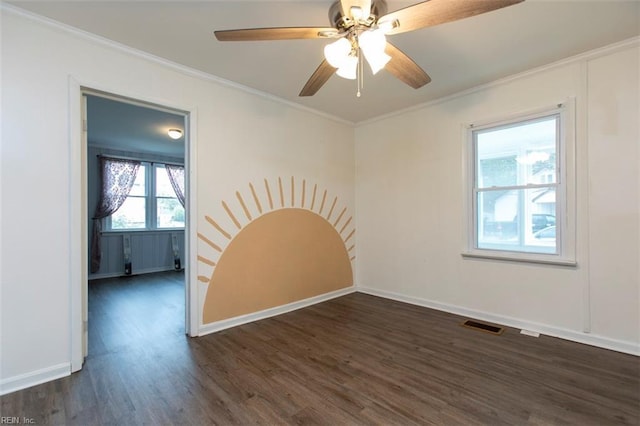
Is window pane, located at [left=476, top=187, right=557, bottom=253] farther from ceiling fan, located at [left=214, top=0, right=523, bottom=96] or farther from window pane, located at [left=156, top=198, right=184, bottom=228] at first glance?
window pane, located at [left=156, top=198, right=184, bottom=228]

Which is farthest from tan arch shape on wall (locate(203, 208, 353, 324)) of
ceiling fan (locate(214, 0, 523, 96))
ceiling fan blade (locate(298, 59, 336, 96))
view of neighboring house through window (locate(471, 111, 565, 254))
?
ceiling fan (locate(214, 0, 523, 96))

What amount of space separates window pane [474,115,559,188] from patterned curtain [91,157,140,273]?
6.40 metres

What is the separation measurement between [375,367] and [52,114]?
3.18 metres

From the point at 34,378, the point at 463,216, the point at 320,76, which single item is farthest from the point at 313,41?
the point at 34,378

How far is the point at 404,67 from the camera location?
209 centimetres

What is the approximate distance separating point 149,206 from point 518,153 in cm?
679

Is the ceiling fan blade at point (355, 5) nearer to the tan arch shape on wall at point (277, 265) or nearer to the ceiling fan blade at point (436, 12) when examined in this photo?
the ceiling fan blade at point (436, 12)

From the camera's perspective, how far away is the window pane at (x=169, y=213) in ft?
21.7

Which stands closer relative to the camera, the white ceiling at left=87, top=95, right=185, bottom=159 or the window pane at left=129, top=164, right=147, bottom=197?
the white ceiling at left=87, top=95, right=185, bottom=159

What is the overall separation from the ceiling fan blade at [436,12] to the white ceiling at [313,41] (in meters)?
0.47

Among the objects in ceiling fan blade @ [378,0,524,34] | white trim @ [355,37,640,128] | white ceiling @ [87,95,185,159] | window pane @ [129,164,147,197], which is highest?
white trim @ [355,37,640,128]

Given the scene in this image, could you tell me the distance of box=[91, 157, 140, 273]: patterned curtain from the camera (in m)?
5.64

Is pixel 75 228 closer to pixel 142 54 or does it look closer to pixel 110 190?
pixel 142 54

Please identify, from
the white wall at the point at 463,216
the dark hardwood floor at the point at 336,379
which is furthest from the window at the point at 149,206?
the white wall at the point at 463,216
